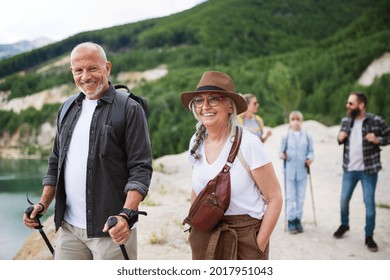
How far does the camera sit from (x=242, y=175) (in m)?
1.59

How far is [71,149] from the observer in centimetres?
175

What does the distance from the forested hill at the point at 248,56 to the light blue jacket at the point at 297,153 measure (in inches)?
85.3

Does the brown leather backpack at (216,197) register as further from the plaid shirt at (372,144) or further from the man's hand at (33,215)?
the plaid shirt at (372,144)

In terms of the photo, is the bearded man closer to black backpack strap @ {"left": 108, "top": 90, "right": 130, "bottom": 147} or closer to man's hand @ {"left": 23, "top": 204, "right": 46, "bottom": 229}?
black backpack strap @ {"left": 108, "top": 90, "right": 130, "bottom": 147}

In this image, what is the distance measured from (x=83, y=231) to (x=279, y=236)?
2.84 metres

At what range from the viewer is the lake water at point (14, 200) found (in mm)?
4941

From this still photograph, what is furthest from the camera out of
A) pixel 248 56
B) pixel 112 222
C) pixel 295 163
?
pixel 248 56

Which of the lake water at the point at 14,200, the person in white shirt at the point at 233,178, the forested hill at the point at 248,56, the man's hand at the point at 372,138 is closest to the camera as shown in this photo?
the person in white shirt at the point at 233,178

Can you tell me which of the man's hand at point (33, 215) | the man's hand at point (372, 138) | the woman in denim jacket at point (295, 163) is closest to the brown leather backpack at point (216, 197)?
the man's hand at point (33, 215)

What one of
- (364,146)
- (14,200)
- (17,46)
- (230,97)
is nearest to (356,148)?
(364,146)

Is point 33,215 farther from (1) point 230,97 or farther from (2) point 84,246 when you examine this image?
(1) point 230,97

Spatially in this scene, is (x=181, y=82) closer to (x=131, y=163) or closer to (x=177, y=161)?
(x=177, y=161)

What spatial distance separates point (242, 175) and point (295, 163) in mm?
2775
